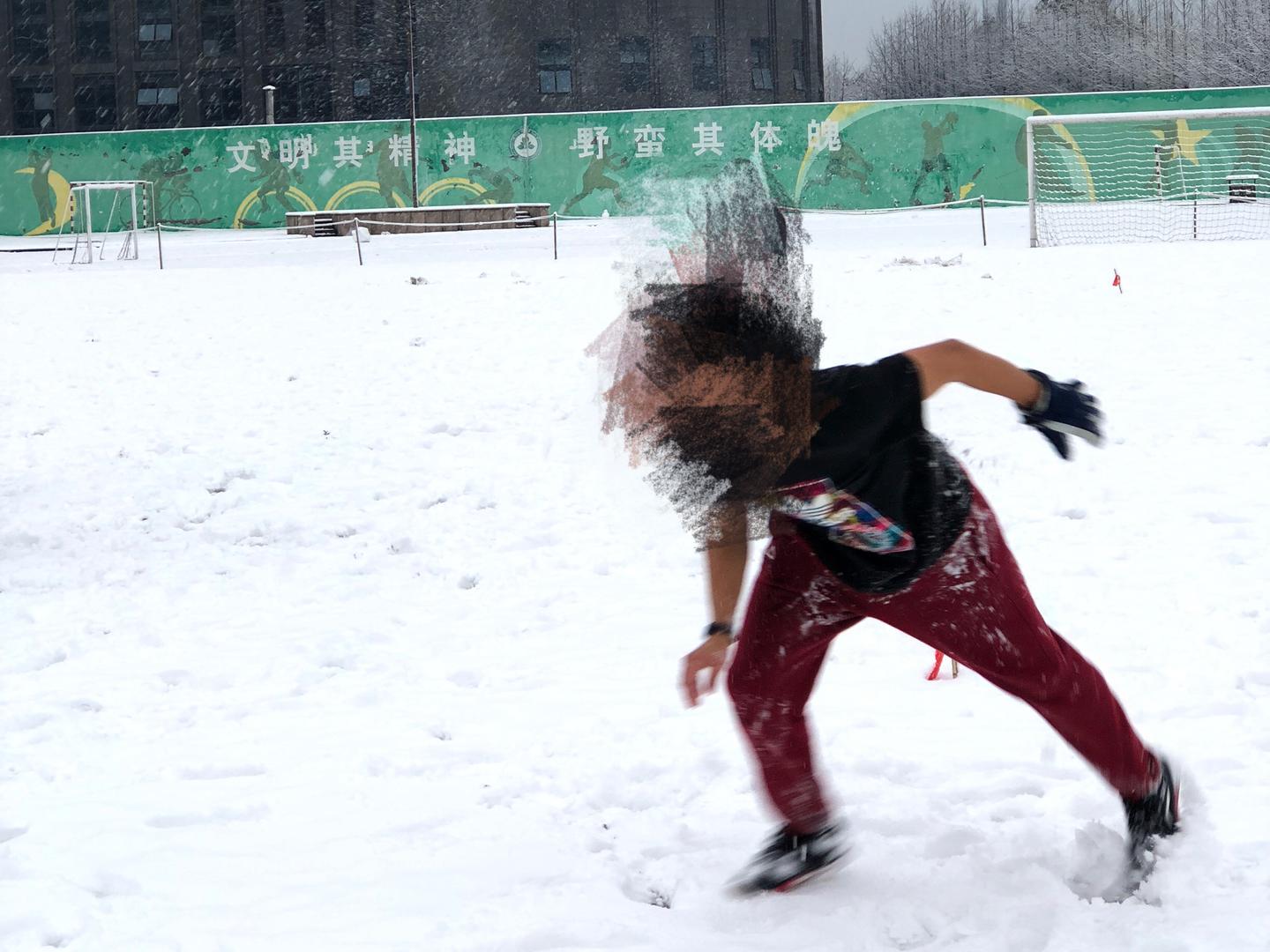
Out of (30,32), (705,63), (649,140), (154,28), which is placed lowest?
(649,140)

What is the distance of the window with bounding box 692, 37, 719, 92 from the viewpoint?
50719 millimetres

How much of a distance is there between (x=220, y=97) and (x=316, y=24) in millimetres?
4683

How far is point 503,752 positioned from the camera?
391 centimetres

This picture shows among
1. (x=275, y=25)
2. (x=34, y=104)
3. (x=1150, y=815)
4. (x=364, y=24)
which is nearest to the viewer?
(x=1150, y=815)

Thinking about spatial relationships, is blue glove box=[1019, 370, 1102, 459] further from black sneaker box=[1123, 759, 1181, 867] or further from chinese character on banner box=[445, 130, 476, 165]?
chinese character on banner box=[445, 130, 476, 165]

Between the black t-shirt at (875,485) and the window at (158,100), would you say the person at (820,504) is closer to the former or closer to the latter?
the black t-shirt at (875,485)

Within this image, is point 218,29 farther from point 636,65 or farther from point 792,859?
point 792,859

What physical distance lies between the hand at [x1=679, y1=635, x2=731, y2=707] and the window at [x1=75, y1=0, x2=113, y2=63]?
52412 millimetres

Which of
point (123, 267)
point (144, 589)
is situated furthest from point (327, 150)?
point (144, 589)

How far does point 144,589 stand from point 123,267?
15.7 metres

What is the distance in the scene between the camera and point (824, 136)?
28891mm

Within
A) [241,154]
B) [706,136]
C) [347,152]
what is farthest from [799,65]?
[241,154]

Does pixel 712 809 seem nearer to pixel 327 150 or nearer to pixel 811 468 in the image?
pixel 811 468

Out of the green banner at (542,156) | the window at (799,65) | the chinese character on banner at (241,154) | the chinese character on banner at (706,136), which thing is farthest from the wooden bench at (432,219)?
the window at (799,65)
